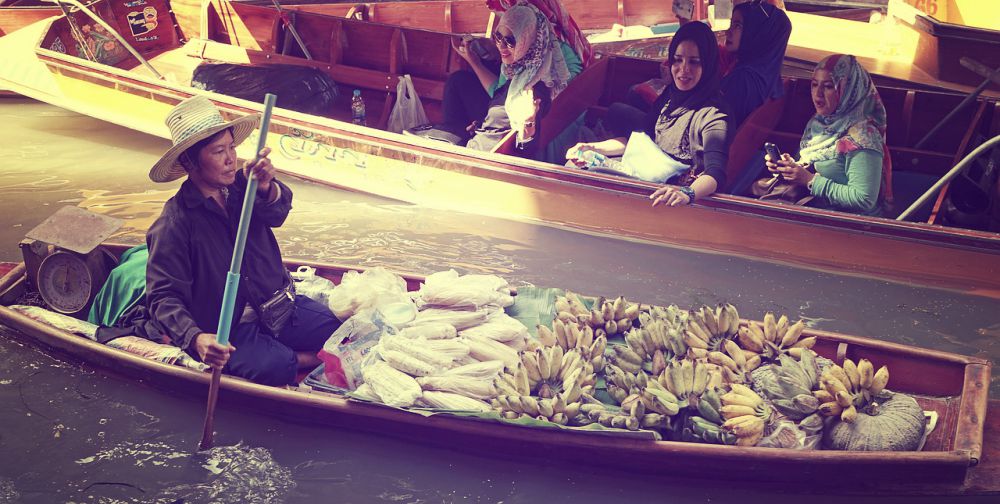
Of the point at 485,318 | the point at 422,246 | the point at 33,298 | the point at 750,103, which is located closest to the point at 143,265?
the point at 33,298

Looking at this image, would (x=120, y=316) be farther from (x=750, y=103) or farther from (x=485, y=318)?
(x=750, y=103)

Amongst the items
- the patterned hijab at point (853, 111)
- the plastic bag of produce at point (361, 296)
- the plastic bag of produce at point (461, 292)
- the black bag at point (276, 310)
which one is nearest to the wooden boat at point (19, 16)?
the plastic bag of produce at point (361, 296)

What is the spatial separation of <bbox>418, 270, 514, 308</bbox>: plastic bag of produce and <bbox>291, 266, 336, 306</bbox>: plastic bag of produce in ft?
1.84

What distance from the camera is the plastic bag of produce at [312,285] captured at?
15.2 ft

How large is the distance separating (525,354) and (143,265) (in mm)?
2051

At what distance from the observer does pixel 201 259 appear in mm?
3855

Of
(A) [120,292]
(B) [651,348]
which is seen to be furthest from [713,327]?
(A) [120,292]

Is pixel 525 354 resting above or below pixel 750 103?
below

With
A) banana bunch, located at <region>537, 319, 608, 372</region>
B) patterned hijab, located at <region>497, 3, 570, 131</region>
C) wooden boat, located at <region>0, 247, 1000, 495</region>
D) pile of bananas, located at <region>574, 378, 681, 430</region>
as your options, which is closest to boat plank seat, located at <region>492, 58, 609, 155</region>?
patterned hijab, located at <region>497, 3, 570, 131</region>

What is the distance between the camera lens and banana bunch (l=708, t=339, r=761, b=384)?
152 inches

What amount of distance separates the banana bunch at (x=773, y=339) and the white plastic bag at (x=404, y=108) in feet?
14.0

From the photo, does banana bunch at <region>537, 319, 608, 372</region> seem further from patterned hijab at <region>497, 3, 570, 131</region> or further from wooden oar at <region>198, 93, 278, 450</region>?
patterned hijab at <region>497, 3, 570, 131</region>

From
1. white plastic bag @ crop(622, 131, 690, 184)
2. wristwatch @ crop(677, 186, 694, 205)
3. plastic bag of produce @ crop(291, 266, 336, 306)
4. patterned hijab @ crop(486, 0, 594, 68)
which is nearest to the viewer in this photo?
plastic bag of produce @ crop(291, 266, 336, 306)

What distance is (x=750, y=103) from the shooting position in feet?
19.9
